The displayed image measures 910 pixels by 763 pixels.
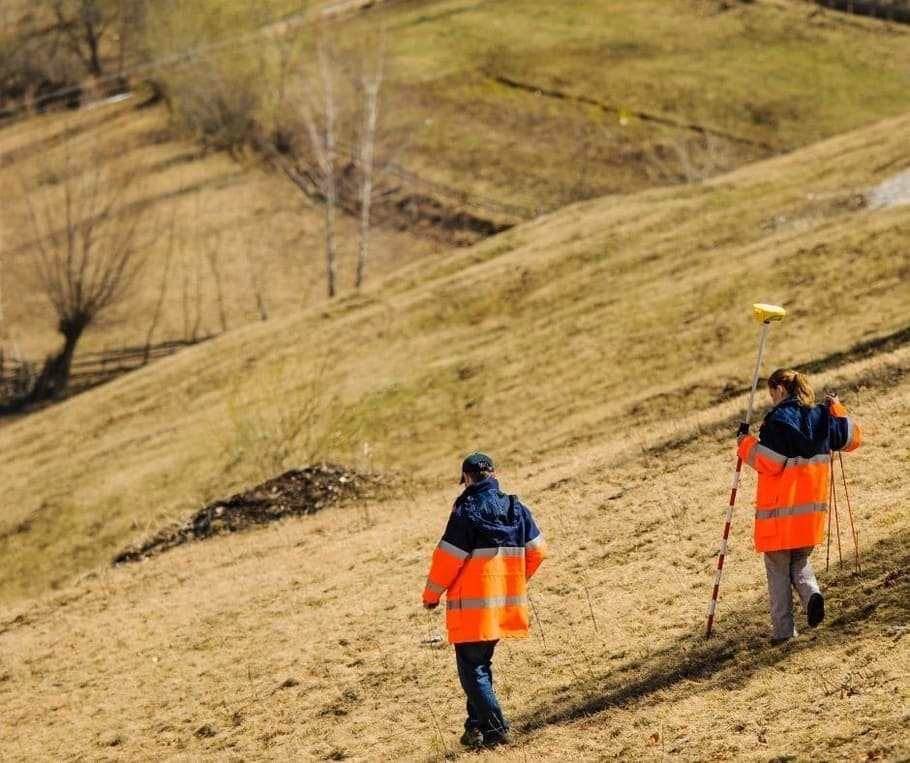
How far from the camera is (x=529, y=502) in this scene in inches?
765

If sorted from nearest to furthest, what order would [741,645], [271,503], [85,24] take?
[741,645], [271,503], [85,24]

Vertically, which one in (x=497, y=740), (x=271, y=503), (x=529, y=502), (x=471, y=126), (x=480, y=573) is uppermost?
(x=480, y=573)

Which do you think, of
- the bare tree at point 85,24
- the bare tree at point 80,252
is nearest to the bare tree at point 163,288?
the bare tree at point 80,252

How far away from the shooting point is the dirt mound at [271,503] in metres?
24.4

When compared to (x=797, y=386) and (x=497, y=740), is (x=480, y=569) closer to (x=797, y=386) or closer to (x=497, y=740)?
(x=497, y=740)

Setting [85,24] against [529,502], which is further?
[85,24]

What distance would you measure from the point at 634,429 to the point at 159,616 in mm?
10457

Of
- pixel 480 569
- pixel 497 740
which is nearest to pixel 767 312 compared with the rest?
pixel 480 569

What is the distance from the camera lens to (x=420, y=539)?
1892 centimetres

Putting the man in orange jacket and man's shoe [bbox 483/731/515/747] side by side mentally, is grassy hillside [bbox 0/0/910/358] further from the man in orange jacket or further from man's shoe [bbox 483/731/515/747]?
the man in orange jacket

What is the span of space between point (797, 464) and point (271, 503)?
15258 mm

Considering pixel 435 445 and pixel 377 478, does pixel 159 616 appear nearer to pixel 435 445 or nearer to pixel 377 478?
pixel 377 478

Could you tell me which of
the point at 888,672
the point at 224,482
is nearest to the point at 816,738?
the point at 888,672

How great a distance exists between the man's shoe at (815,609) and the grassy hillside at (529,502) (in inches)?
10.6
